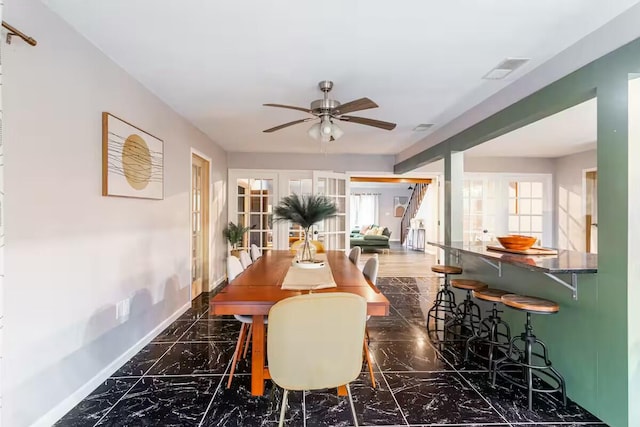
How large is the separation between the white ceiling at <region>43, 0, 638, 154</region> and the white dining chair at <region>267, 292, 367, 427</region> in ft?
5.05

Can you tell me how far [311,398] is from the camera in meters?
2.20

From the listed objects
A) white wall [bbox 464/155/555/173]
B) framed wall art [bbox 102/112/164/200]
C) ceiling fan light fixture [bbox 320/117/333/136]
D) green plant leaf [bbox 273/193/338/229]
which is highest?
white wall [bbox 464/155/555/173]

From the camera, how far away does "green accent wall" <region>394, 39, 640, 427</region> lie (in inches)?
72.7

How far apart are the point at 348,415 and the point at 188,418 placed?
0.95 m

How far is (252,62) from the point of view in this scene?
8.06ft

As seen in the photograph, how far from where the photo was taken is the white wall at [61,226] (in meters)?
1.65

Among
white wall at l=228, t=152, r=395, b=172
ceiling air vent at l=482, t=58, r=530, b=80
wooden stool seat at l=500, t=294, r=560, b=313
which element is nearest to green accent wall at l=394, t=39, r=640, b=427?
wooden stool seat at l=500, t=294, r=560, b=313

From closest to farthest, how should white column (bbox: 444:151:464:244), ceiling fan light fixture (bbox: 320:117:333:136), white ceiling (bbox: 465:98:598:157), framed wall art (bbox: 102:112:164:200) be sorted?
framed wall art (bbox: 102:112:164:200) < ceiling fan light fixture (bbox: 320:117:333:136) < white ceiling (bbox: 465:98:598:157) < white column (bbox: 444:151:464:244)

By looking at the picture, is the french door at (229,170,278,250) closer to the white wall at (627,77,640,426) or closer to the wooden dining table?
the wooden dining table

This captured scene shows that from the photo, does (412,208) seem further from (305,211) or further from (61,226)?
(61,226)

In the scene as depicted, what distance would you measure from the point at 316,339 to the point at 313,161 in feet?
16.6

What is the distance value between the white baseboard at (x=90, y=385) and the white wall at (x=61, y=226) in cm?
1

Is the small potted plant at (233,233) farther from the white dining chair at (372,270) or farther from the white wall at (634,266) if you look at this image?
the white wall at (634,266)

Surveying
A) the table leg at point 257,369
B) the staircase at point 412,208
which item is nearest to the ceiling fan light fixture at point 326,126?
the table leg at point 257,369
